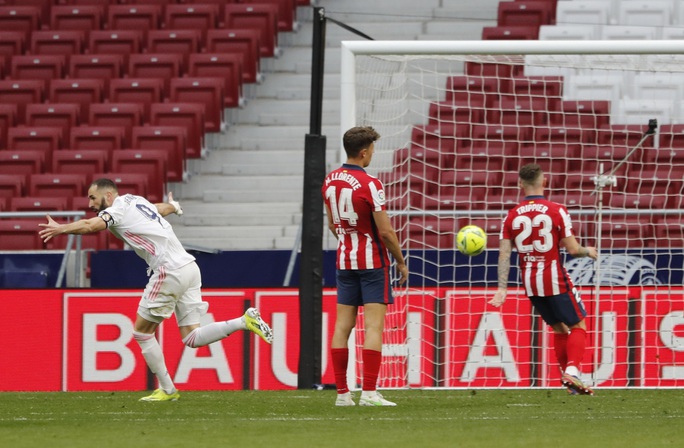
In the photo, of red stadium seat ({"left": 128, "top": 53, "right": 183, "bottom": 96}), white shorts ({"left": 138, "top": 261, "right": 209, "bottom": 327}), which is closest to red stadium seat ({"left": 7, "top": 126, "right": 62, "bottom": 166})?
red stadium seat ({"left": 128, "top": 53, "right": 183, "bottom": 96})

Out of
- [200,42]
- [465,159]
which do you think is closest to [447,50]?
[465,159]

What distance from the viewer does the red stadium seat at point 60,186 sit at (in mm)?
15781

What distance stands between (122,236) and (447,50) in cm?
309

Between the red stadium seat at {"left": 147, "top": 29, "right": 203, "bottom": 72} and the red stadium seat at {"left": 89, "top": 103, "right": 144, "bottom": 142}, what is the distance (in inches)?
54.7

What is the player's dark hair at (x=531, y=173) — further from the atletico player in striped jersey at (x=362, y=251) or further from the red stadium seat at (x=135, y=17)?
the red stadium seat at (x=135, y=17)

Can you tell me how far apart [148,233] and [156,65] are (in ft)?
29.8

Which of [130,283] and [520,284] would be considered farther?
[130,283]

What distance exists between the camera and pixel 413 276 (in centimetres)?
1237

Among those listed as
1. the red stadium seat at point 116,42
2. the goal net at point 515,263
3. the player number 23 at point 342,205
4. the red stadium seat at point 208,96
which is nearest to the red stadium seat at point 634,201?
the goal net at point 515,263

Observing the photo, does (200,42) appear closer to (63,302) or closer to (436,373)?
(63,302)

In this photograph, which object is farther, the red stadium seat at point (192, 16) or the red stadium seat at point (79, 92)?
the red stadium seat at point (192, 16)

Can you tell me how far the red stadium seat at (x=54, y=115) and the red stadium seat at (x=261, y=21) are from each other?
2.76m

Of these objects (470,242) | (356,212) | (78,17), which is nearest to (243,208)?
(78,17)

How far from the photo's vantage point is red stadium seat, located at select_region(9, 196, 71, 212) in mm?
15344
